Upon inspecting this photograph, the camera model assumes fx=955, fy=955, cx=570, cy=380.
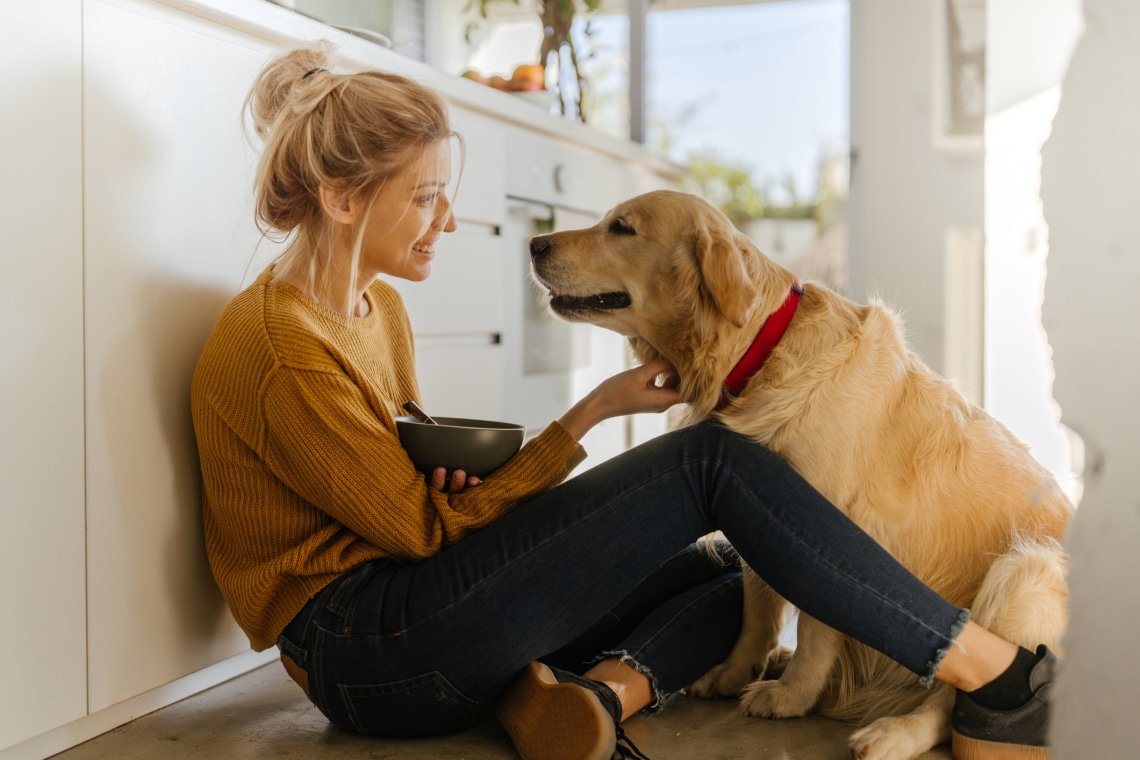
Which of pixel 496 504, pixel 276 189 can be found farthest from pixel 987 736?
pixel 276 189

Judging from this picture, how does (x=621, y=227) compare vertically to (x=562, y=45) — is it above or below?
below

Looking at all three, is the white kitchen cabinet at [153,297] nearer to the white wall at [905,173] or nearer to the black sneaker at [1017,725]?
the black sneaker at [1017,725]

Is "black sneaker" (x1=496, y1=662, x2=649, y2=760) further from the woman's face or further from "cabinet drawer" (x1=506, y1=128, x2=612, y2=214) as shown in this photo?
"cabinet drawer" (x1=506, y1=128, x2=612, y2=214)

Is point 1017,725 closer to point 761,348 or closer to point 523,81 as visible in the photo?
point 761,348

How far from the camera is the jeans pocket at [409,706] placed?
1.32 m

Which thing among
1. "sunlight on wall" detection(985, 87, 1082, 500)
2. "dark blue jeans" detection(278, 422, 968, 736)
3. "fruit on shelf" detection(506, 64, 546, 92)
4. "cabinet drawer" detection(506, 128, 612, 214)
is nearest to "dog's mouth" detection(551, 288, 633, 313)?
"dark blue jeans" detection(278, 422, 968, 736)

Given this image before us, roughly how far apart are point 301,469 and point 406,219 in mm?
447

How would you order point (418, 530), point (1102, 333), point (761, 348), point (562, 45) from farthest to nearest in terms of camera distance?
point (562, 45) → point (761, 348) → point (418, 530) → point (1102, 333)

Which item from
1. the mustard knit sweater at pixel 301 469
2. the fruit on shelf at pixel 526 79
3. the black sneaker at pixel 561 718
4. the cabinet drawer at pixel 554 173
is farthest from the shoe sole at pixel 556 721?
the fruit on shelf at pixel 526 79

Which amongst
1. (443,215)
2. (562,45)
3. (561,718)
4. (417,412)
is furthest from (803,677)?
(562,45)

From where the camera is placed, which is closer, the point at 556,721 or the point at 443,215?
the point at 556,721

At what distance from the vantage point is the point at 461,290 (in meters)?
2.24

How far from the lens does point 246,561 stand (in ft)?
4.63

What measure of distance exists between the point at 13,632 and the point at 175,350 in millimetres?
457
